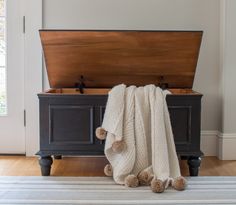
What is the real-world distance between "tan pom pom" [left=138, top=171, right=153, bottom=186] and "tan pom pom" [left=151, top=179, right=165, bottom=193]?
101mm

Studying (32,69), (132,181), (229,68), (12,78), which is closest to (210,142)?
(229,68)

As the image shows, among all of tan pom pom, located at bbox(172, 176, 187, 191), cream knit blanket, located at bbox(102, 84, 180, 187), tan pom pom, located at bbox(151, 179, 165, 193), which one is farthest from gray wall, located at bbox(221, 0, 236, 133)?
tan pom pom, located at bbox(151, 179, 165, 193)

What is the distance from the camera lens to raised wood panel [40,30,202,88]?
296cm

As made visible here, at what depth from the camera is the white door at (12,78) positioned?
3.44 m

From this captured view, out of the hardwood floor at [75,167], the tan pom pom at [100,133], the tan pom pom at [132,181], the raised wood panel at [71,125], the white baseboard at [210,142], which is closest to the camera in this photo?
the tan pom pom at [132,181]

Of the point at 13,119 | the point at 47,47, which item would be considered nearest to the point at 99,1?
the point at 47,47

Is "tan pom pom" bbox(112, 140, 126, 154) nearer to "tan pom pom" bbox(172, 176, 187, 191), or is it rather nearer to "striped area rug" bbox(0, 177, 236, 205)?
"striped area rug" bbox(0, 177, 236, 205)

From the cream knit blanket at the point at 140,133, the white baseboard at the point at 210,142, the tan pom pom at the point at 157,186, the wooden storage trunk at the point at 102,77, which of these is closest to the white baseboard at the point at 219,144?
the white baseboard at the point at 210,142

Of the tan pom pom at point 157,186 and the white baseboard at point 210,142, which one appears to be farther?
the white baseboard at point 210,142

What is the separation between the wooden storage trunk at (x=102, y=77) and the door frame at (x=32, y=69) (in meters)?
0.27

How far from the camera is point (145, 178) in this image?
2.65 m

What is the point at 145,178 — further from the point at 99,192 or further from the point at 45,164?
the point at 45,164

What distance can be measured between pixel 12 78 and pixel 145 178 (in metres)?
1.53

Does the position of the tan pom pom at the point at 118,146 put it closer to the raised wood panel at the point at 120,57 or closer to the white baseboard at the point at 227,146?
the raised wood panel at the point at 120,57
